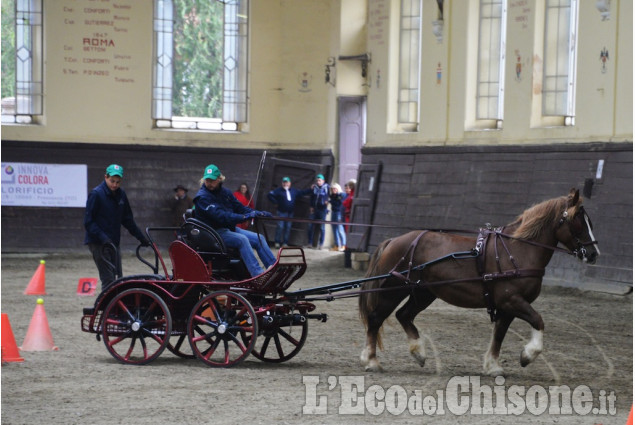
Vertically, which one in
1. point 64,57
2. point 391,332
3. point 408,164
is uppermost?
point 64,57

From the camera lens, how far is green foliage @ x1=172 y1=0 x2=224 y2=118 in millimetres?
26000

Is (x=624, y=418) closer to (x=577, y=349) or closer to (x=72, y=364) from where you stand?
(x=577, y=349)

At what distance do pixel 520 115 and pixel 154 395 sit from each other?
1182cm

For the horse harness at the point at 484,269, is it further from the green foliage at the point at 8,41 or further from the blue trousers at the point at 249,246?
the green foliage at the point at 8,41

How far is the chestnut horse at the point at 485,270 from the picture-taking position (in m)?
9.70

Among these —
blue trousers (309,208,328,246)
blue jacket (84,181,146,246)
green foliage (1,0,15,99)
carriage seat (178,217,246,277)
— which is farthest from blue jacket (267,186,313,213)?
carriage seat (178,217,246,277)

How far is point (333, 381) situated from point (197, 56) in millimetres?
17610

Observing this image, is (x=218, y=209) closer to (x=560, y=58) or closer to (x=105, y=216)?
(x=105, y=216)

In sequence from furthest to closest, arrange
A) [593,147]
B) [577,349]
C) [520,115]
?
1. [520,115]
2. [593,147]
3. [577,349]

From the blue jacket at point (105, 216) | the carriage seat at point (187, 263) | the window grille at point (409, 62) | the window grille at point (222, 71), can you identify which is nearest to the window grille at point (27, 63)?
the window grille at point (222, 71)

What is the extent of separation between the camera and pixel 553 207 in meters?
9.88

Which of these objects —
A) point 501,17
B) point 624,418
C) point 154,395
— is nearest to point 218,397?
point 154,395

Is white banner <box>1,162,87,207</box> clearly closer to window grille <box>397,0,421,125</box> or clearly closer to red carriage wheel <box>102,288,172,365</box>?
window grille <box>397,0,421,125</box>

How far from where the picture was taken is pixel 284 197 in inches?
1002
